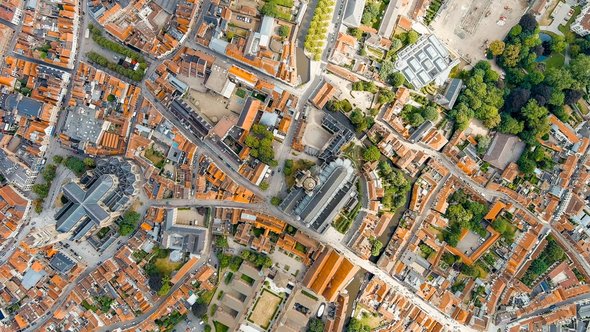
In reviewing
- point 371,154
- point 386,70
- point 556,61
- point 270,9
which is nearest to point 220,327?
point 371,154

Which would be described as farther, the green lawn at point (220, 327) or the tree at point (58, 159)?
the tree at point (58, 159)

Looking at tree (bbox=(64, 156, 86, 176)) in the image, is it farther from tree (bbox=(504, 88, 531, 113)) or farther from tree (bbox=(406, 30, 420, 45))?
tree (bbox=(504, 88, 531, 113))

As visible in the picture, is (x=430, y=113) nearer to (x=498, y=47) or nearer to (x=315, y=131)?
(x=498, y=47)

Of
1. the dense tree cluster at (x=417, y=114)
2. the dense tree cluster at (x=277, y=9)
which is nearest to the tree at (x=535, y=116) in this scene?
the dense tree cluster at (x=417, y=114)

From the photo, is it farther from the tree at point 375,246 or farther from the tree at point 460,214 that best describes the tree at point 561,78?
the tree at point 375,246

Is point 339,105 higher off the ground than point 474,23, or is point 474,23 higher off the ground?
point 474,23

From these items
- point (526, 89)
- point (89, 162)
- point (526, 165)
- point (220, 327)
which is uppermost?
point (526, 89)

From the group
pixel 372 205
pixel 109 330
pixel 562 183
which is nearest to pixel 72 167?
pixel 109 330
